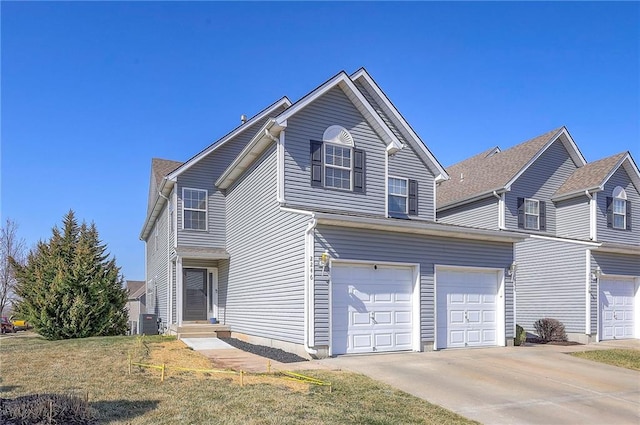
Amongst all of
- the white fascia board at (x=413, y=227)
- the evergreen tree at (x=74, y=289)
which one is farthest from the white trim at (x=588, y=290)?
the evergreen tree at (x=74, y=289)

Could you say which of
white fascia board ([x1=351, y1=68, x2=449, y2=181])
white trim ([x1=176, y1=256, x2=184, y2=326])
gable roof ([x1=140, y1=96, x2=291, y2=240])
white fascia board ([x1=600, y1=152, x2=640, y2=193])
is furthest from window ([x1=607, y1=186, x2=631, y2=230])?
white trim ([x1=176, y1=256, x2=184, y2=326])

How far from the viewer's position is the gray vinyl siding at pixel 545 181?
20.6m

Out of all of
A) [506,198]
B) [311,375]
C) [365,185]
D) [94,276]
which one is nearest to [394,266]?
[365,185]

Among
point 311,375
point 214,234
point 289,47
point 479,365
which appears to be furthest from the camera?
point 214,234

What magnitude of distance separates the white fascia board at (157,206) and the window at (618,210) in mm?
17963

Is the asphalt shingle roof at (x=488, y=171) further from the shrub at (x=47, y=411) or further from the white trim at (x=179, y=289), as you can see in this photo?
the shrub at (x=47, y=411)

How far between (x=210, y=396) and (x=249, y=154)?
30.1ft

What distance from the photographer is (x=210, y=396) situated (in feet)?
26.1

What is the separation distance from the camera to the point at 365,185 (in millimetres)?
15125

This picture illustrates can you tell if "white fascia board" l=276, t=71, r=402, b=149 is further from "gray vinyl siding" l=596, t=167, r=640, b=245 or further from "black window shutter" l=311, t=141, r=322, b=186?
"gray vinyl siding" l=596, t=167, r=640, b=245

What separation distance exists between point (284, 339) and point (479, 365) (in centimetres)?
498

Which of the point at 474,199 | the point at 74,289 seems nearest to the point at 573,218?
the point at 474,199

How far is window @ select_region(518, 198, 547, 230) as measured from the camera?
20.8 meters

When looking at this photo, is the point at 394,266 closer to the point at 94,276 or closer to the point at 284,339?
the point at 284,339
